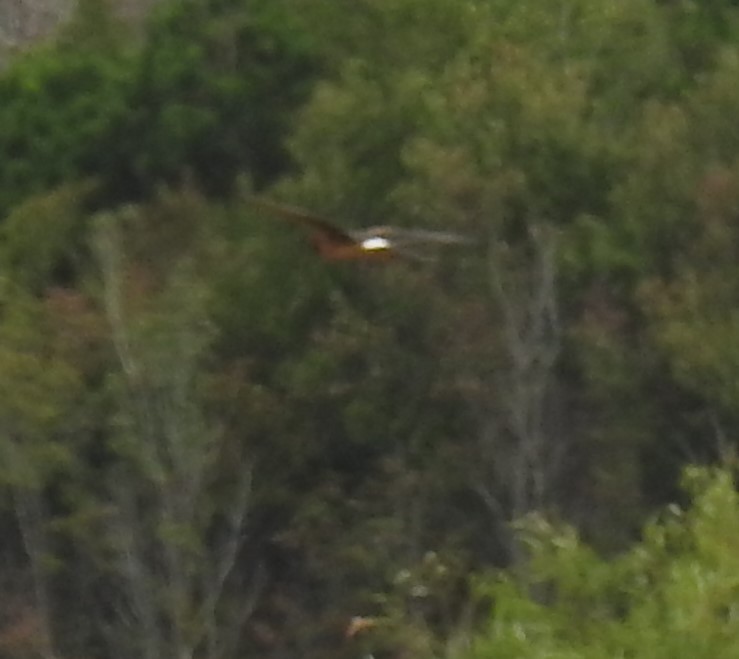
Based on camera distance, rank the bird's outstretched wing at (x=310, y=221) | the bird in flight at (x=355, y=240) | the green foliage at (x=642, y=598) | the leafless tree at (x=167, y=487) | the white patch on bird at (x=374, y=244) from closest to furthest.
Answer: the bird's outstretched wing at (x=310, y=221)
the bird in flight at (x=355, y=240)
the white patch on bird at (x=374, y=244)
the green foliage at (x=642, y=598)
the leafless tree at (x=167, y=487)

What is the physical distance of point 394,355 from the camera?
1728 centimetres

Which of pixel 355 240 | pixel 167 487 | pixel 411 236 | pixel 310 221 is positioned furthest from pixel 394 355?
pixel 310 221

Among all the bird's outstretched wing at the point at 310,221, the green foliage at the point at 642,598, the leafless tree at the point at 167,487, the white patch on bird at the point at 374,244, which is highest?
the bird's outstretched wing at the point at 310,221

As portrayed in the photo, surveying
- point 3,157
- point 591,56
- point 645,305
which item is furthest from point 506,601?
point 3,157

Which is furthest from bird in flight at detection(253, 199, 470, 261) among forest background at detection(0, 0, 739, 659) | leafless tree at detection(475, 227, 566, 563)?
leafless tree at detection(475, 227, 566, 563)

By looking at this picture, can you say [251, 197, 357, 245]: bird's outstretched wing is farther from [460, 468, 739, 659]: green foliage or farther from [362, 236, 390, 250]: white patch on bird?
[460, 468, 739, 659]: green foliage

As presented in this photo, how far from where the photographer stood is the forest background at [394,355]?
16547 mm

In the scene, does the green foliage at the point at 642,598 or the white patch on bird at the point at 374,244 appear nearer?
the white patch on bird at the point at 374,244

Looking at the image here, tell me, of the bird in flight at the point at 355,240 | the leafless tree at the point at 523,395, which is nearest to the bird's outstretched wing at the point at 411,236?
the bird in flight at the point at 355,240

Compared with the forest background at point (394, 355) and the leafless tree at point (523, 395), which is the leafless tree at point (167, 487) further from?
the leafless tree at point (523, 395)

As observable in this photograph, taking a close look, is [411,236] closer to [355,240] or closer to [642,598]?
[355,240]

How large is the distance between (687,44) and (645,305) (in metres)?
3.58

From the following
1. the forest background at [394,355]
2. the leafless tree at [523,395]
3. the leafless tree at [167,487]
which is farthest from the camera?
the leafless tree at [167,487]

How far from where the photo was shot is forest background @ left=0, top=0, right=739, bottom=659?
16.5 m
